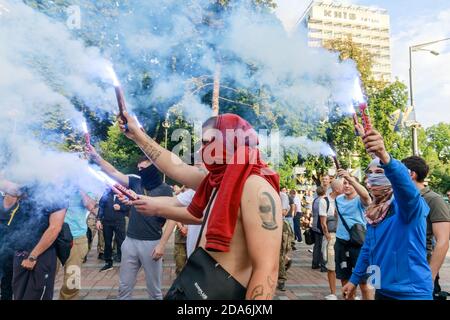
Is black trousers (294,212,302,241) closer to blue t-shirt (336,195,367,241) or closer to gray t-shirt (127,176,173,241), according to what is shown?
blue t-shirt (336,195,367,241)

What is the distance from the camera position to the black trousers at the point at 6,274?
4.06 meters

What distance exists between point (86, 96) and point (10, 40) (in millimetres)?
1051

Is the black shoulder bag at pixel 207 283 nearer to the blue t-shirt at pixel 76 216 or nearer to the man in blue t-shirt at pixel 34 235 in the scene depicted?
the man in blue t-shirt at pixel 34 235

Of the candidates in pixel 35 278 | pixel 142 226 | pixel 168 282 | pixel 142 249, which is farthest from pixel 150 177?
pixel 168 282

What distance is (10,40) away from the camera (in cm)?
430

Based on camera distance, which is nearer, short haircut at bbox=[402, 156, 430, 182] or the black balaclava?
short haircut at bbox=[402, 156, 430, 182]

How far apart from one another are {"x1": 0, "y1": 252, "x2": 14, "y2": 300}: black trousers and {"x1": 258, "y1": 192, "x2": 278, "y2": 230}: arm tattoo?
3.31 m

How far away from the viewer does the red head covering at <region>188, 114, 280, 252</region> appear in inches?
75.9

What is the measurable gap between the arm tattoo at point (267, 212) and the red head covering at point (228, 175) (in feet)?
0.43

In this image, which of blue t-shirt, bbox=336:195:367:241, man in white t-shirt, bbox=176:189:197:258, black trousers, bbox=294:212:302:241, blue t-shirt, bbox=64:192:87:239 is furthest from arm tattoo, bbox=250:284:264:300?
black trousers, bbox=294:212:302:241

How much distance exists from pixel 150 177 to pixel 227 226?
3.20 m

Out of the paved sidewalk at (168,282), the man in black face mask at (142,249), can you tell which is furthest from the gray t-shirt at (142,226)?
the paved sidewalk at (168,282)
